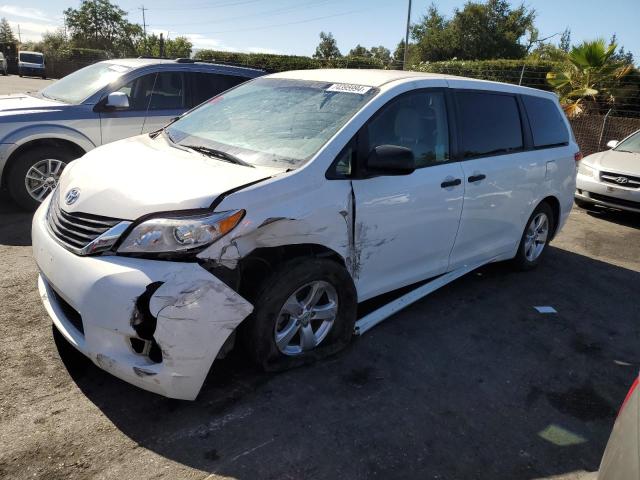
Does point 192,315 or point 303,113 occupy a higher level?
point 303,113

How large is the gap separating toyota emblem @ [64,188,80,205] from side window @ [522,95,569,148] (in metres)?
3.98

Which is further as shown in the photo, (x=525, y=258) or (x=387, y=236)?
(x=525, y=258)

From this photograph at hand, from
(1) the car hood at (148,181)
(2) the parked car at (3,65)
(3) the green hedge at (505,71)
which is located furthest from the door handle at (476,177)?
(2) the parked car at (3,65)

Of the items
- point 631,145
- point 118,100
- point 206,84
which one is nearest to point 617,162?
point 631,145

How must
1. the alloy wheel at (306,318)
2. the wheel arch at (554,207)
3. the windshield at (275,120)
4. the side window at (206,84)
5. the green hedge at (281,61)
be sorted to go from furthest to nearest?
the green hedge at (281,61), the side window at (206,84), the wheel arch at (554,207), the windshield at (275,120), the alloy wheel at (306,318)

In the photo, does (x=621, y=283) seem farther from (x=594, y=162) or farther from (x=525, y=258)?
(x=594, y=162)

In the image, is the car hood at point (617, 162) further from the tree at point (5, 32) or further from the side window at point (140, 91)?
the tree at point (5, 32)

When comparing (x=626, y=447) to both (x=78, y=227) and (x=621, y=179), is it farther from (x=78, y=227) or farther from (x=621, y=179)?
(x=621, y=179)

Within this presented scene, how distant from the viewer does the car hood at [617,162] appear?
779cm

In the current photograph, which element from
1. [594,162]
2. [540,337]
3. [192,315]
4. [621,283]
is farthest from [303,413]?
[594,162]

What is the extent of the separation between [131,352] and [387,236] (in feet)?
5.73

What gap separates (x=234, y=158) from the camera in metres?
3.18

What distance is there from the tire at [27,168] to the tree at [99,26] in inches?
2509

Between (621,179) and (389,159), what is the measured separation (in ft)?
20.4
